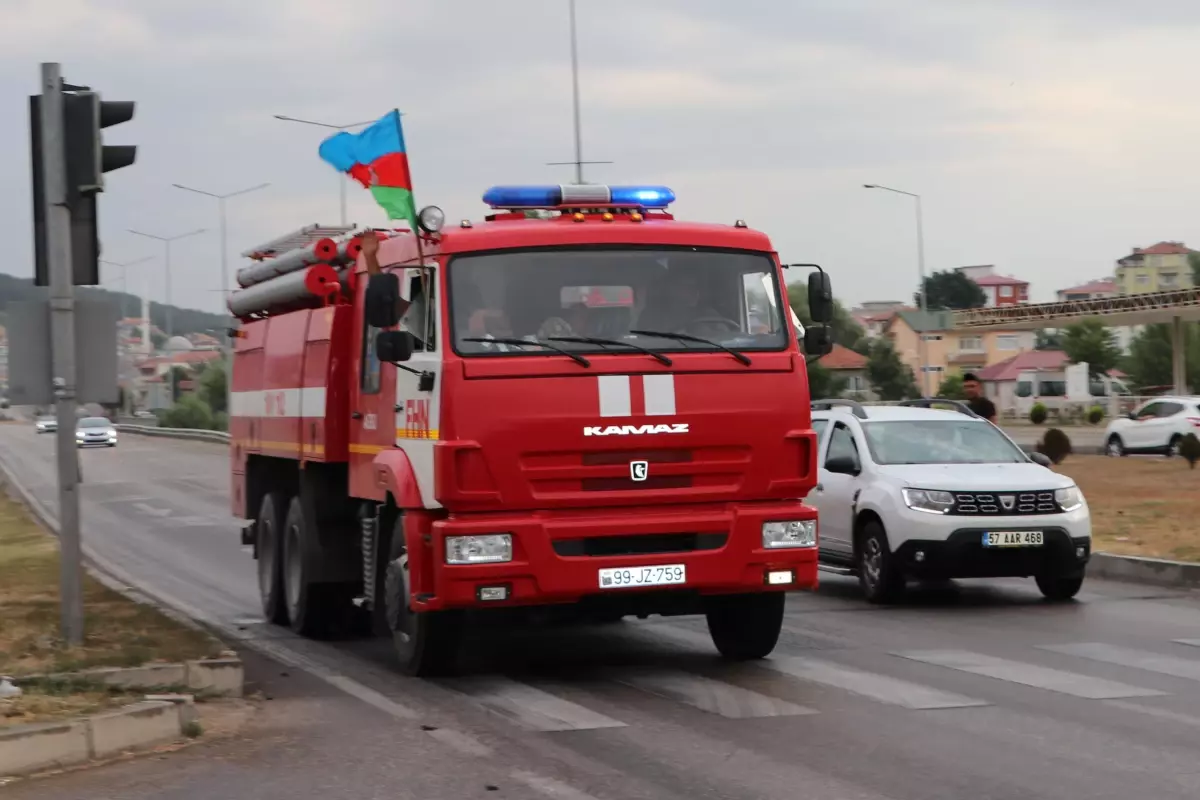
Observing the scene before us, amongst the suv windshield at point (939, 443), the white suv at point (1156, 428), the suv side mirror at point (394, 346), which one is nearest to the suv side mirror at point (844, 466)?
the suv windshield at point (939, 443)

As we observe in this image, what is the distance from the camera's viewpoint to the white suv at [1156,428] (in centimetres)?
4125

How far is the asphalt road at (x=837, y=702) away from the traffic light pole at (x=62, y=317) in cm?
173

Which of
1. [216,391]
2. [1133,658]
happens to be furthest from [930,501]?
[216,391]

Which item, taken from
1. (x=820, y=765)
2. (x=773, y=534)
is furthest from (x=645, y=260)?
(x=820, y=765)

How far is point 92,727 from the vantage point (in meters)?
8.18

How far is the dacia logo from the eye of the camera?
989 centimetres

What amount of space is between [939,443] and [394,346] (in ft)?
22.9

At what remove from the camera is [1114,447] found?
42594 mm

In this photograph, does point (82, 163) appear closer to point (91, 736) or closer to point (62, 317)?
point (62, 317)

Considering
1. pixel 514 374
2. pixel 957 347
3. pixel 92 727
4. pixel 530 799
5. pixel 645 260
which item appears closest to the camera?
pixel 530 799

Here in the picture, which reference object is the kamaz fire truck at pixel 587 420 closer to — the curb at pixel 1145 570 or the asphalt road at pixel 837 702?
the asphalt road at pixel 837 702

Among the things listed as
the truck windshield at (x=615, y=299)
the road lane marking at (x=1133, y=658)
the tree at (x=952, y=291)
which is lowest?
the road lane marking at (x=1133, y=658)

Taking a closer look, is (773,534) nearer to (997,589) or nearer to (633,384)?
(633,384)

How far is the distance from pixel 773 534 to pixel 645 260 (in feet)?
5.81
